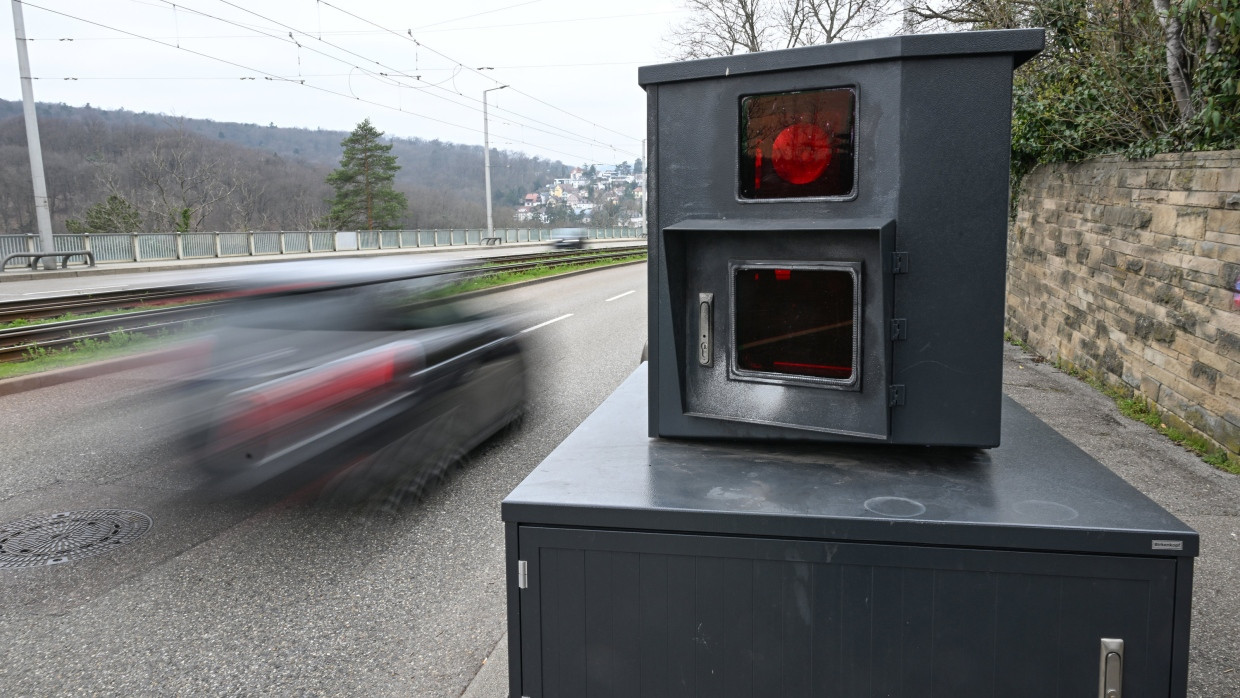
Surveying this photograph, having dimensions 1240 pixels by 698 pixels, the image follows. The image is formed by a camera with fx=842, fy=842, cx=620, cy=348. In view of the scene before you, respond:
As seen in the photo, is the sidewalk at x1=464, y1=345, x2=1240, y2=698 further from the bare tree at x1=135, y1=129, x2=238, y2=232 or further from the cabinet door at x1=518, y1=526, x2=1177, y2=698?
the bare tree at x1=135, y1=129, x2=238, y2=232

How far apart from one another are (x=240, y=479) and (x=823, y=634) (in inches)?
160

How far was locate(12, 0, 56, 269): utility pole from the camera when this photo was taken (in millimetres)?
24125

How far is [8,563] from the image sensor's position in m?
4.71

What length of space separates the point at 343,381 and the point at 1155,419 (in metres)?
6.54

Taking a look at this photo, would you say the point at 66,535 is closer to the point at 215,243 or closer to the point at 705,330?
the point at 705,330

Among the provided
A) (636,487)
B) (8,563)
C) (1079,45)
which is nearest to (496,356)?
(8,563)

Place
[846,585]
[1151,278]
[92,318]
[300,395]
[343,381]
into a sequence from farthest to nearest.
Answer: [92,318], [1151,278], [343,381], [300,395], [846,585]

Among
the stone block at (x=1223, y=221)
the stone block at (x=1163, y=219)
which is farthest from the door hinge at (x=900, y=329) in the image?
the stone block at (x=1163, y=219)

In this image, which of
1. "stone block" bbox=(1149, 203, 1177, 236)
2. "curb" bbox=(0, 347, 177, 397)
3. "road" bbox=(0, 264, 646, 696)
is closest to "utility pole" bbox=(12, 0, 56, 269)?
"curb" bbox=(0, 347, 177, 397)

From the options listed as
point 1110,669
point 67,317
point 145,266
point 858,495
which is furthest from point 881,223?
point 145,266

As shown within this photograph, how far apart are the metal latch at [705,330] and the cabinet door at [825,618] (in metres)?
0.62

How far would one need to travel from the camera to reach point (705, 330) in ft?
8.39

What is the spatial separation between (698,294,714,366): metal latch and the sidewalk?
5.49 ft

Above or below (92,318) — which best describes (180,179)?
above
